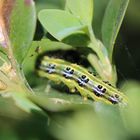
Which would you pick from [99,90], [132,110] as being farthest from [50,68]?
[132,110]

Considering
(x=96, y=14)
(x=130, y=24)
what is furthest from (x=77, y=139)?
(x=96, y=14)

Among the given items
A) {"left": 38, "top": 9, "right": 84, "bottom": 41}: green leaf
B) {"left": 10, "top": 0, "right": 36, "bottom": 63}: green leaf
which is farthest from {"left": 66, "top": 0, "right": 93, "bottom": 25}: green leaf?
{"left": 10, "top": 0, "right": 36, "bottom": 63}: green leaf

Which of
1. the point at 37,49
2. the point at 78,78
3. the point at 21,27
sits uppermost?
the point at 21,27

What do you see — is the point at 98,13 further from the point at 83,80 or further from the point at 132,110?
the point at 132,110

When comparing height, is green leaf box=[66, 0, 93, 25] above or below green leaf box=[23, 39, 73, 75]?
above

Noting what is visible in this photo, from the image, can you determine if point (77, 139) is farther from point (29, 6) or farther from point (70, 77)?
point (70, 77)

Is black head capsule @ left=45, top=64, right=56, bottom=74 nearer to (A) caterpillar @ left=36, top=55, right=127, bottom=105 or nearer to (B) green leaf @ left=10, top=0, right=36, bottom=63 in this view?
(A) caterpillar @ left=36, top=55, right=127, bottom=105
